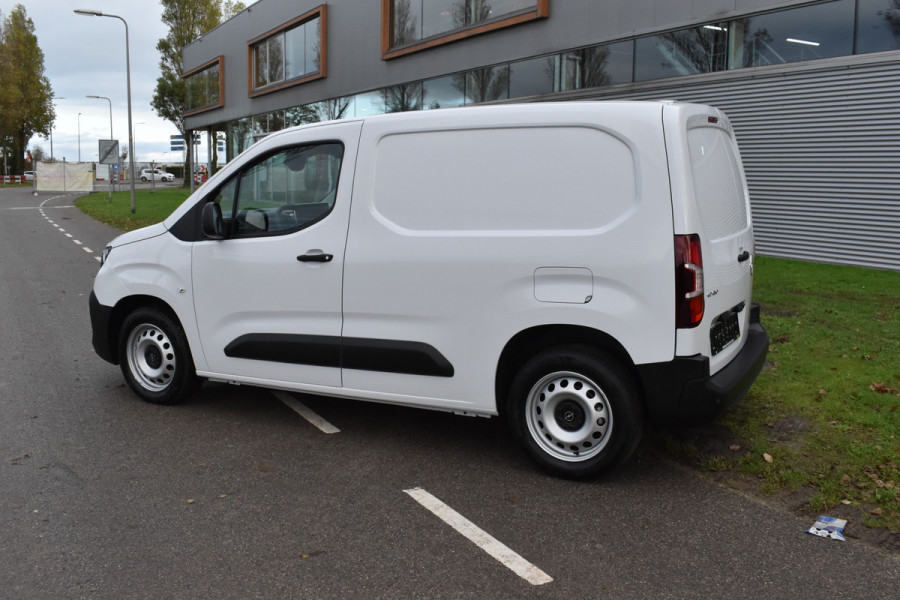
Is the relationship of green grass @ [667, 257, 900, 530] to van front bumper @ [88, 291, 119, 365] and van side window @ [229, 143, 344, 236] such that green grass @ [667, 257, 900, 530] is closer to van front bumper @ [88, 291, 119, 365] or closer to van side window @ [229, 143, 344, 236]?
van side window @ [229, 143, 344, 236]

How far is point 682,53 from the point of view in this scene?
47.2ft

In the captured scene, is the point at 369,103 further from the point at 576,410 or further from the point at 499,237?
the point at 576,410

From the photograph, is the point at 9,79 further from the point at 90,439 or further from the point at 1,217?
the point at 90,439

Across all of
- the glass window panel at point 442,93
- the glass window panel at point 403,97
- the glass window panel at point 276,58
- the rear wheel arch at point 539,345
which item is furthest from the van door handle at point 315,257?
the glass window panel at point 276,58

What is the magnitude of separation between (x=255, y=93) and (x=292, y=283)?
92.7 ft

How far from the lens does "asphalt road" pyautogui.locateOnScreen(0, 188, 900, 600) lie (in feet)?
11.0

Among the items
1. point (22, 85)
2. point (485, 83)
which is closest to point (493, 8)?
point (485, 83)

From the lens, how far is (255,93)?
104 feet

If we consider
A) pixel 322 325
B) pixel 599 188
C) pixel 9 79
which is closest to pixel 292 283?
pixel 322 325

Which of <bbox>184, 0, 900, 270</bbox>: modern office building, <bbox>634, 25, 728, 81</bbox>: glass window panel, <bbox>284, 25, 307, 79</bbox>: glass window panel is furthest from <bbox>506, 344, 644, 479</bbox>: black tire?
<bbox>284, 25, 307, 79</bbox>: glass window panel

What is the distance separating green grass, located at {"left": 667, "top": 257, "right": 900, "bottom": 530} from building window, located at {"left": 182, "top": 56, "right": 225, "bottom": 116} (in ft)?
104

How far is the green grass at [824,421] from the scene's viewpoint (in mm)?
4402

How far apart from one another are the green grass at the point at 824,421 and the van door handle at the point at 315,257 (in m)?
2.38

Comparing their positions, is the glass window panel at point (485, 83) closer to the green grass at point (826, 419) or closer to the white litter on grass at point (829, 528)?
the green grass at point (826, 419)
